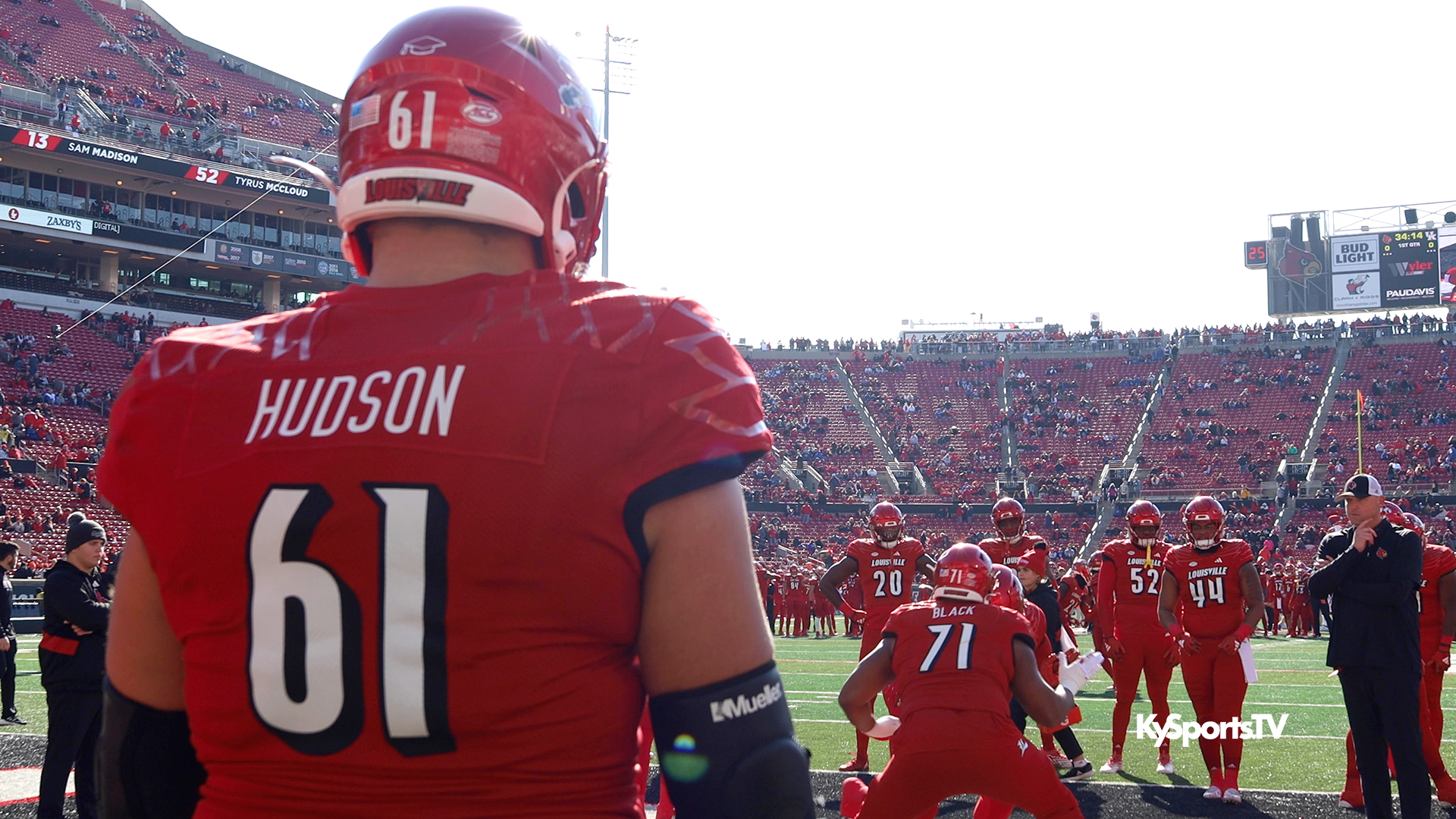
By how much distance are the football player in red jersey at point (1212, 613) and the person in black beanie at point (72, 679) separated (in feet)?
24.1

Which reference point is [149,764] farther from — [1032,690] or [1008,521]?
[1008,521]

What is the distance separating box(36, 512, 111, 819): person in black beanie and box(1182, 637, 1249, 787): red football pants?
7.30m

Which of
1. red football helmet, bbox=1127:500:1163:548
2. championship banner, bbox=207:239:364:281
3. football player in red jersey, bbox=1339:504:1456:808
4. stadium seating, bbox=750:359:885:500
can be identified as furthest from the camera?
stadium seating, bbox=750:359:885:500

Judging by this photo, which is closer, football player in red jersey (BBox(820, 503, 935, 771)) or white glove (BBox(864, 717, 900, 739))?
white glove (BBox(864, 717, 900, 739))

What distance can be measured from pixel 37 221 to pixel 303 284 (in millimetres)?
10597

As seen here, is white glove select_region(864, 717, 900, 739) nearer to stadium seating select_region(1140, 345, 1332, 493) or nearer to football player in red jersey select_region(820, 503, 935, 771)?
football player in red jersey select_region(820, 503, 935, 771)

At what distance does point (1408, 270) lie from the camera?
48.7m

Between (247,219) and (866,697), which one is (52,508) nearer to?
(247,219)

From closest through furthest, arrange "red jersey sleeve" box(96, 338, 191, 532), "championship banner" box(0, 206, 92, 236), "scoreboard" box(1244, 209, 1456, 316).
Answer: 1. "red jersey sleeve" box(96, 338, 191, 532)
2. "championship banner" box(0, 206, 92, 236)
3. "scoreboard" box(1244, 209, 1456, 316)

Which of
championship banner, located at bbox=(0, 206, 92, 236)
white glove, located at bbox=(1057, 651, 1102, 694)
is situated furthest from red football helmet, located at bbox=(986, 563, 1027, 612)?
championship banner, located at bbox=(0, 206, 92, 236)

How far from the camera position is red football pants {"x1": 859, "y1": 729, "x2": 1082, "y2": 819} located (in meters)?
5.29

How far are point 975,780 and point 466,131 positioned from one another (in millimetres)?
4361

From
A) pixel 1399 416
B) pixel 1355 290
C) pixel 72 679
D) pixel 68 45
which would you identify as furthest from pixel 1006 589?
pixel 1355 290

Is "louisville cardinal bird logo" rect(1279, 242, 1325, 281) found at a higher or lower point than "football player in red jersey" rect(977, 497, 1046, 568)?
higher
